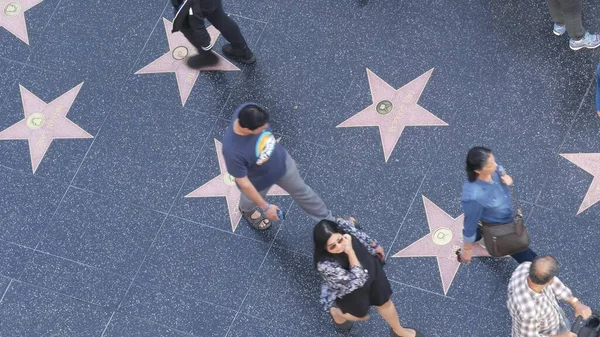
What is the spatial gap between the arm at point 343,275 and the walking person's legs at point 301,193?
37.2 inches

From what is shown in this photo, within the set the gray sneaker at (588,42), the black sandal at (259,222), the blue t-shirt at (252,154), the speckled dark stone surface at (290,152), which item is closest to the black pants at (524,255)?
the speckled dark stone surface at (290,152)

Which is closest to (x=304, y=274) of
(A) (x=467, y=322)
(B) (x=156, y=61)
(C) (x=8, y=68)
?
(A) (x=467, y=322)

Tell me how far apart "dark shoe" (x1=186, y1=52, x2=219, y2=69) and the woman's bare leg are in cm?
267

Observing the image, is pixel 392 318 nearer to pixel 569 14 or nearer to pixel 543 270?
pixel 543 270

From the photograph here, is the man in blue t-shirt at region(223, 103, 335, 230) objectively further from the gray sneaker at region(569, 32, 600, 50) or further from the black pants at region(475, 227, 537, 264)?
the gray sneaker at region(569, 32, 600, 50)

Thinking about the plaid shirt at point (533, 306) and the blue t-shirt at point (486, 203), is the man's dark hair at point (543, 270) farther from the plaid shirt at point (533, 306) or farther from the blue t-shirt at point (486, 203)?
the blue t-shirt at point (486, 203)

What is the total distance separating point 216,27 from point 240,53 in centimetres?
31

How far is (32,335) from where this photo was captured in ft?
22.7

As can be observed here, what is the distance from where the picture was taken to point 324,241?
5.57 metres

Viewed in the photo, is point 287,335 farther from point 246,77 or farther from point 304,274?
point 246,77

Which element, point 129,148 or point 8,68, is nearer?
point 129,148

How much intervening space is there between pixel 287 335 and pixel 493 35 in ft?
9.31

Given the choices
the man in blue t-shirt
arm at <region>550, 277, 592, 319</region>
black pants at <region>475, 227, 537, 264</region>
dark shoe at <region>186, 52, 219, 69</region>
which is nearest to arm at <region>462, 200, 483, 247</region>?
black pants at <region>475, 227, 537, 264</region>

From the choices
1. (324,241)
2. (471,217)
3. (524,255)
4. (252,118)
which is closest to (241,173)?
(252,118)
